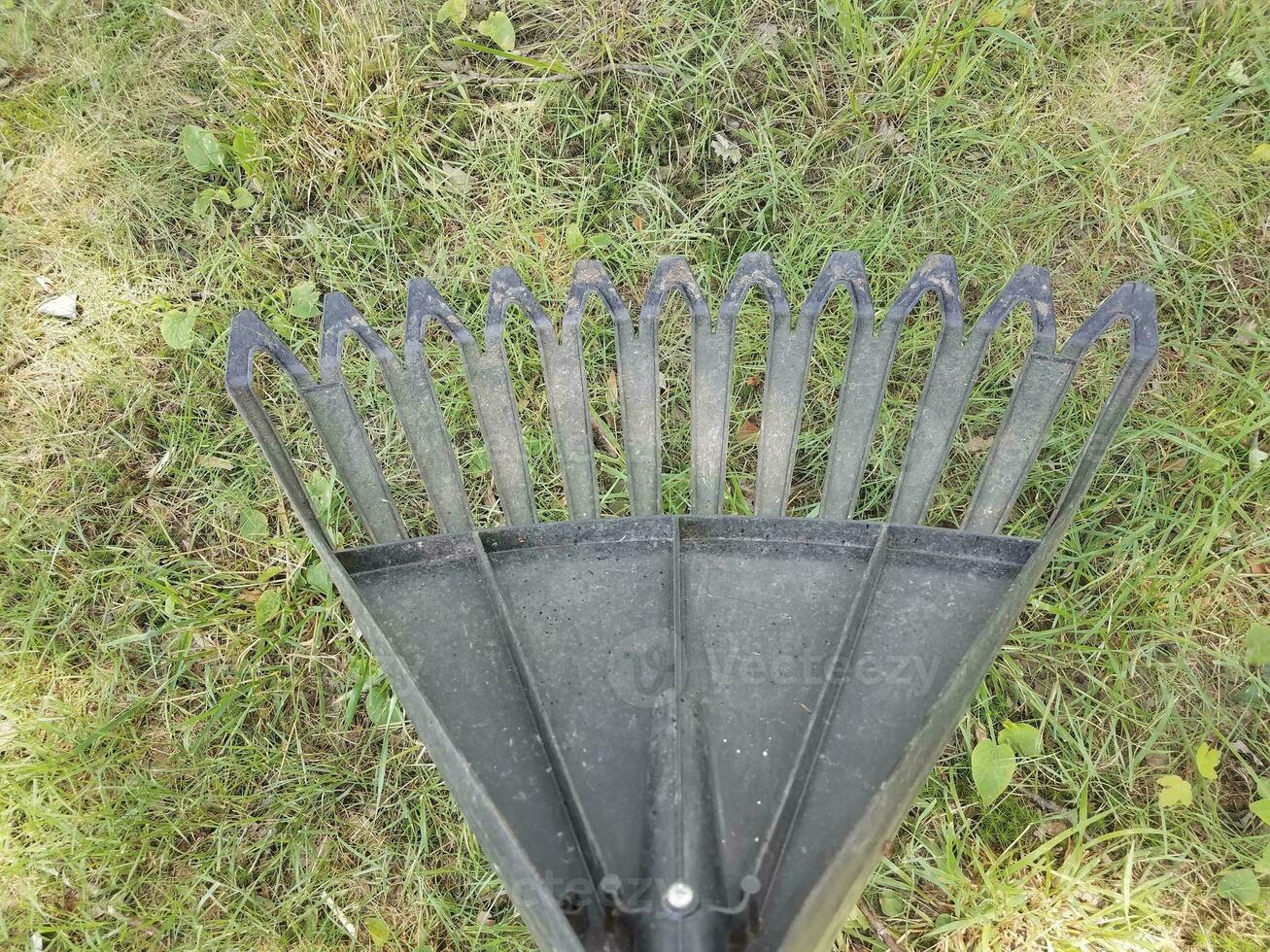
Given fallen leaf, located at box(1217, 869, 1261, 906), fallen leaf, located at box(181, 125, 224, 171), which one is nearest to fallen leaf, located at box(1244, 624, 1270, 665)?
fallen leaf, located at box(1217, 869, 1261, 906)

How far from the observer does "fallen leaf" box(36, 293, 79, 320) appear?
2.95 metres

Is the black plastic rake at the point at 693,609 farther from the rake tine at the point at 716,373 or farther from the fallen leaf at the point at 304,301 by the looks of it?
the fallen leaf at the point at 304,301

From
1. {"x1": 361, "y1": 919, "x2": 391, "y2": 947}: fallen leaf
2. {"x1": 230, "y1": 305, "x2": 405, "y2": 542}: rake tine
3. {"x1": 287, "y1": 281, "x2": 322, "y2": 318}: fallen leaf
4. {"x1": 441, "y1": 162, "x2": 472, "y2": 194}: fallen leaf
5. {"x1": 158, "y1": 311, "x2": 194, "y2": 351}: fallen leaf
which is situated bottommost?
{"x1": 361, "y1": 919, "x2": 391, "y2": 947}: fallen leaf

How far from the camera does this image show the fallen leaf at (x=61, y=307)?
2945mm

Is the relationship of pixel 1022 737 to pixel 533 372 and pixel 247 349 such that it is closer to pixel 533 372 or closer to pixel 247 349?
pixel 533 372

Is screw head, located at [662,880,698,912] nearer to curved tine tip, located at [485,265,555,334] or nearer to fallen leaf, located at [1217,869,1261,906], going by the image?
curved tine tip, located at [485,265,555,334]

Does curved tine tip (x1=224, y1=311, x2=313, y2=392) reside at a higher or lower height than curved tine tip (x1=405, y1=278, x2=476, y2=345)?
lower

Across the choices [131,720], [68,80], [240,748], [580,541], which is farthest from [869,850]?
[68,80]

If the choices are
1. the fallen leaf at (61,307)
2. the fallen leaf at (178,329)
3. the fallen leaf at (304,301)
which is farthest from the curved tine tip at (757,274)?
the fallen leaf at (61,307)

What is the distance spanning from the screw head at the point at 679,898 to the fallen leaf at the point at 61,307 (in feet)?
8.73

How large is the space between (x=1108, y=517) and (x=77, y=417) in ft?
10.3

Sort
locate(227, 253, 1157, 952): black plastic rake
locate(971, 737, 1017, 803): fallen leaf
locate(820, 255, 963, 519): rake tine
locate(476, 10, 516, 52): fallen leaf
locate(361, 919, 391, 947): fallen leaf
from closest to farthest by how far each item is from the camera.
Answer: locate(227, 253, 1157, 952): black plastic rake → locate(820, 255, 963, 519): rake tine → locate(971, 737, 1017, 803): fallen leaf → locate(361, 919, 391, 947): fallen leaf → locate(476, 10, 516, 52): fallen leaf

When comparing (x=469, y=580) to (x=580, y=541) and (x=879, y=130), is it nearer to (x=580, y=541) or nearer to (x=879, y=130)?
(x=580, y=541)

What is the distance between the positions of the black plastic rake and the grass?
0.48m
